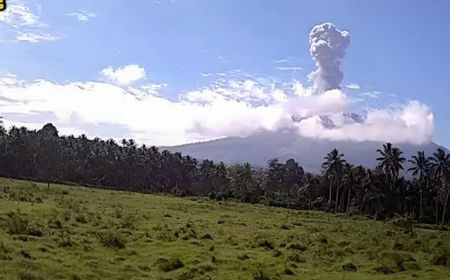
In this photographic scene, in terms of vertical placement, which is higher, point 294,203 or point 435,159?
point 435,159

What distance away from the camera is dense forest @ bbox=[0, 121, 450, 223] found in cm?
10600

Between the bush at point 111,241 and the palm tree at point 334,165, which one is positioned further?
the palm tree at point 334,165

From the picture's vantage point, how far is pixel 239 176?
12862 cm

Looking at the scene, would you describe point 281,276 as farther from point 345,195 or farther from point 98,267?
point 345,195

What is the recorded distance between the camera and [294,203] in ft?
354

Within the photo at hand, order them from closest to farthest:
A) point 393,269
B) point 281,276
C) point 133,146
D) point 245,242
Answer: point 281,276 → point 393,269 → point 245,242 → point 133,146

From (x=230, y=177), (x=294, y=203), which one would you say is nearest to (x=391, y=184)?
(x=294, y=203)

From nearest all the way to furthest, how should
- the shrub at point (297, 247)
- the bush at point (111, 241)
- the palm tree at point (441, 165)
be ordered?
the bush at point (111, 241)
the shrub at point (297, 247)
the palm tree at point (441, 165)

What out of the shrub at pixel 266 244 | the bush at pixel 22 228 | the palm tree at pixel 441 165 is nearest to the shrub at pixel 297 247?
the shrub at pixel 266 244

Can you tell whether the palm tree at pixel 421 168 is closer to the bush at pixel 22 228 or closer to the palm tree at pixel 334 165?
the palm tree at pixel 334 165

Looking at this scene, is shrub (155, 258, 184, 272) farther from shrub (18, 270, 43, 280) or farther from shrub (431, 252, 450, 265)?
shrub (431, 252, 450, 265)

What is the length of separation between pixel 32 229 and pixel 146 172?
352ft

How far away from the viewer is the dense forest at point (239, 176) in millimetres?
106000

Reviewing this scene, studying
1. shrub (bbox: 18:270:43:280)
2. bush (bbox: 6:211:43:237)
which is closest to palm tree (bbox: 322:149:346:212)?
bush (bbox: 6:211:43:237)
